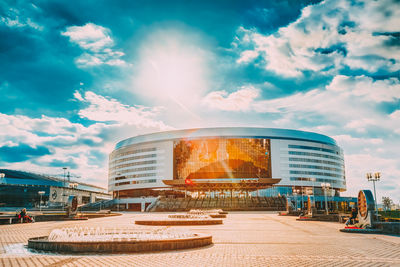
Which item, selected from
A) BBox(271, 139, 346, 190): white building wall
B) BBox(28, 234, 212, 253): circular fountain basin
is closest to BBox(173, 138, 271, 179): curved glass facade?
BBox(271, 139, 346, 190): white building wall

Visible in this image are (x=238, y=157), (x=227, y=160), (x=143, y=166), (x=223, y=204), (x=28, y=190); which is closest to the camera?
(x=223, y=204)

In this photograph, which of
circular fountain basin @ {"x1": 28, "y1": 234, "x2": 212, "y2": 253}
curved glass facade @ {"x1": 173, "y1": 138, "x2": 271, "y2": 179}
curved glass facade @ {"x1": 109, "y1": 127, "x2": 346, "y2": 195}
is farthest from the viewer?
curved glass facade @ {"x1": 109, "y1": 127, "x2": 346, "y2": 195}

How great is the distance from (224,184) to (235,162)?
10432 millimetres

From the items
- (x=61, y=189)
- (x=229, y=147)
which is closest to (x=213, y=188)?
(x=229, y=147)

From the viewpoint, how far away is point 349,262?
10125 mm

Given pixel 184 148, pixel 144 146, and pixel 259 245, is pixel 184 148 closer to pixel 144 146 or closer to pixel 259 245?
pixel 144 146

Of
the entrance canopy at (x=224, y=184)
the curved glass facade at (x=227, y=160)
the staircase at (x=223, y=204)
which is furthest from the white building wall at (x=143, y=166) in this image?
the staircase at (x=223, y=204)

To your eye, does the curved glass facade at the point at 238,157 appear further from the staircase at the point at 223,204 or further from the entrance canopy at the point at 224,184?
the staircase at the point at 223,204

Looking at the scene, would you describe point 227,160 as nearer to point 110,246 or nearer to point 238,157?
point 238,157

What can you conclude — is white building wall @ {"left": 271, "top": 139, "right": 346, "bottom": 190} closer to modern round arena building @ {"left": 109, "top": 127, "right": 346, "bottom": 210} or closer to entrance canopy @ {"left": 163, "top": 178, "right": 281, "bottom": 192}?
modern round arena building @ {"left": 109, "top": 127, "right": 346, "bottom": 210}

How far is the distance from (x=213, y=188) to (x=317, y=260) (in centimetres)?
9846

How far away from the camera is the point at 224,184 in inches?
4200

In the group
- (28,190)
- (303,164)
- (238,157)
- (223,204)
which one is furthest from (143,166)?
(303,164)

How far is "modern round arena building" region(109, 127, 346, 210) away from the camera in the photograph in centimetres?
11169
